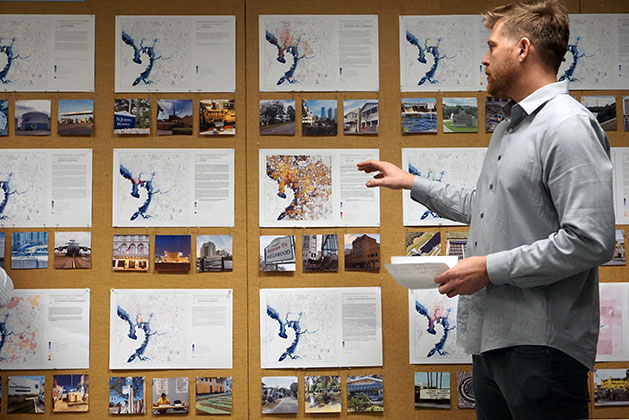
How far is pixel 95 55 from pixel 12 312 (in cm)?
114

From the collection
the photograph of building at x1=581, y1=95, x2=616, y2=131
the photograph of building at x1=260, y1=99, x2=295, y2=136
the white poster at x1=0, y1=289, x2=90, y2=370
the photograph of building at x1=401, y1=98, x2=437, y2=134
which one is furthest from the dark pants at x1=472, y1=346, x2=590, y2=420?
the white poster at x1=0, y1=289, x2=90, y2=370

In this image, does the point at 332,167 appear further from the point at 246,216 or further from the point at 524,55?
the point at 524,55

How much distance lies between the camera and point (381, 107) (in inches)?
97.5

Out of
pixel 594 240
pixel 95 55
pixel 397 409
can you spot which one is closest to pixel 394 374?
pixel 397 409

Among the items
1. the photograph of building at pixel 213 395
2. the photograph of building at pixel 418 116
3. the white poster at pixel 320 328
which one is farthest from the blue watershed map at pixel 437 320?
the photograph of building at pixel 213 395

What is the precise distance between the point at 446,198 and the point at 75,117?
5.24 feet

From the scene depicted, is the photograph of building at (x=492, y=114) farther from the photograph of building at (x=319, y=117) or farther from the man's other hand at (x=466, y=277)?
the man's other hand at (x=466, y=277)

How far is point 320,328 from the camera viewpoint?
2.42 metres

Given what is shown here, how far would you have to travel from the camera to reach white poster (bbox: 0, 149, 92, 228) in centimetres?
242

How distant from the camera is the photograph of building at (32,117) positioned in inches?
96.3

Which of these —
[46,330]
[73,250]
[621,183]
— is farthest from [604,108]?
[46,330]

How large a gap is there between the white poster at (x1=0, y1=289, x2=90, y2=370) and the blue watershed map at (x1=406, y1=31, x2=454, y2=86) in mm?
1714

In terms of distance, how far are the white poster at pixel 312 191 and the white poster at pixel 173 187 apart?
0.55ft

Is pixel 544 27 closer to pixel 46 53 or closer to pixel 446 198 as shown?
pixel 446 198
